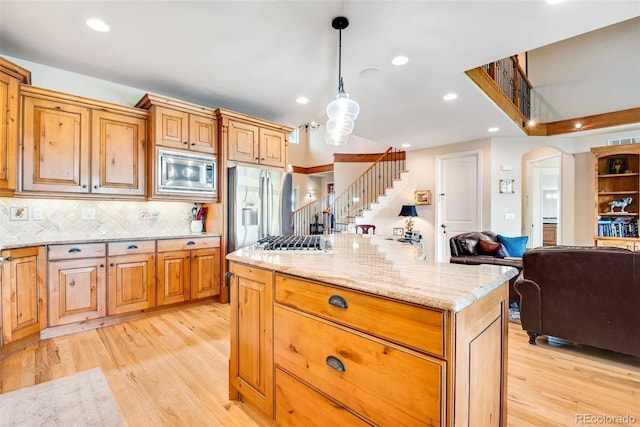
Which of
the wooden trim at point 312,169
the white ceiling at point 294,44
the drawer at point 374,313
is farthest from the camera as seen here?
the wooden trim at point 312,169

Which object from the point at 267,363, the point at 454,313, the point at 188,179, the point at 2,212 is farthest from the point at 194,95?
the point at 454,313

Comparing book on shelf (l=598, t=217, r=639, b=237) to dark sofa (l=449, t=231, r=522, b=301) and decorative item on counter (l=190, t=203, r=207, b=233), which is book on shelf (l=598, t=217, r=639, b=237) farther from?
decorative item on counter (l=190, t=203, r=207, b=233)

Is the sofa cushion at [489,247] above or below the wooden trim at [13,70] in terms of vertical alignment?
below

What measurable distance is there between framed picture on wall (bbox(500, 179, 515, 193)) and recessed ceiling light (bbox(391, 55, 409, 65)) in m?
3.90

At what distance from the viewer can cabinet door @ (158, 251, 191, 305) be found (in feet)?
10.7

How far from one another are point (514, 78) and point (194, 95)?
5.36m

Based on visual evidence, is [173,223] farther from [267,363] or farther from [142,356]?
[267,363]

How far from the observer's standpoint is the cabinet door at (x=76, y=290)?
2.68 m

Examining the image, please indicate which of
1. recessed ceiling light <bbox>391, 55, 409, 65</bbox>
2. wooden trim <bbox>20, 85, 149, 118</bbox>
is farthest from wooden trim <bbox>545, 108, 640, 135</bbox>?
wooden trim <bbox>20, 85, 149, 118</bbox>

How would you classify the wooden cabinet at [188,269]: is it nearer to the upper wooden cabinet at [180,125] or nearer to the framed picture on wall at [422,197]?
the upper wooden cabinet at [180,125]

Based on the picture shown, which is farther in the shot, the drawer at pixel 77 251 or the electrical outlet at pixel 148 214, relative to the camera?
the electrical outlet at pixel 148 214

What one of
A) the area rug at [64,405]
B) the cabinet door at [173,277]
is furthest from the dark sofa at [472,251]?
the area rug at [64,405]

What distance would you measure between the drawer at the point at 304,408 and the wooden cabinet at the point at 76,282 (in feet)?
7.99

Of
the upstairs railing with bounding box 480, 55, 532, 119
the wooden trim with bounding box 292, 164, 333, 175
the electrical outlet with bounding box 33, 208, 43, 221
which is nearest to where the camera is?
the electrical outlet with bounding box 33, 208, 43, 221
